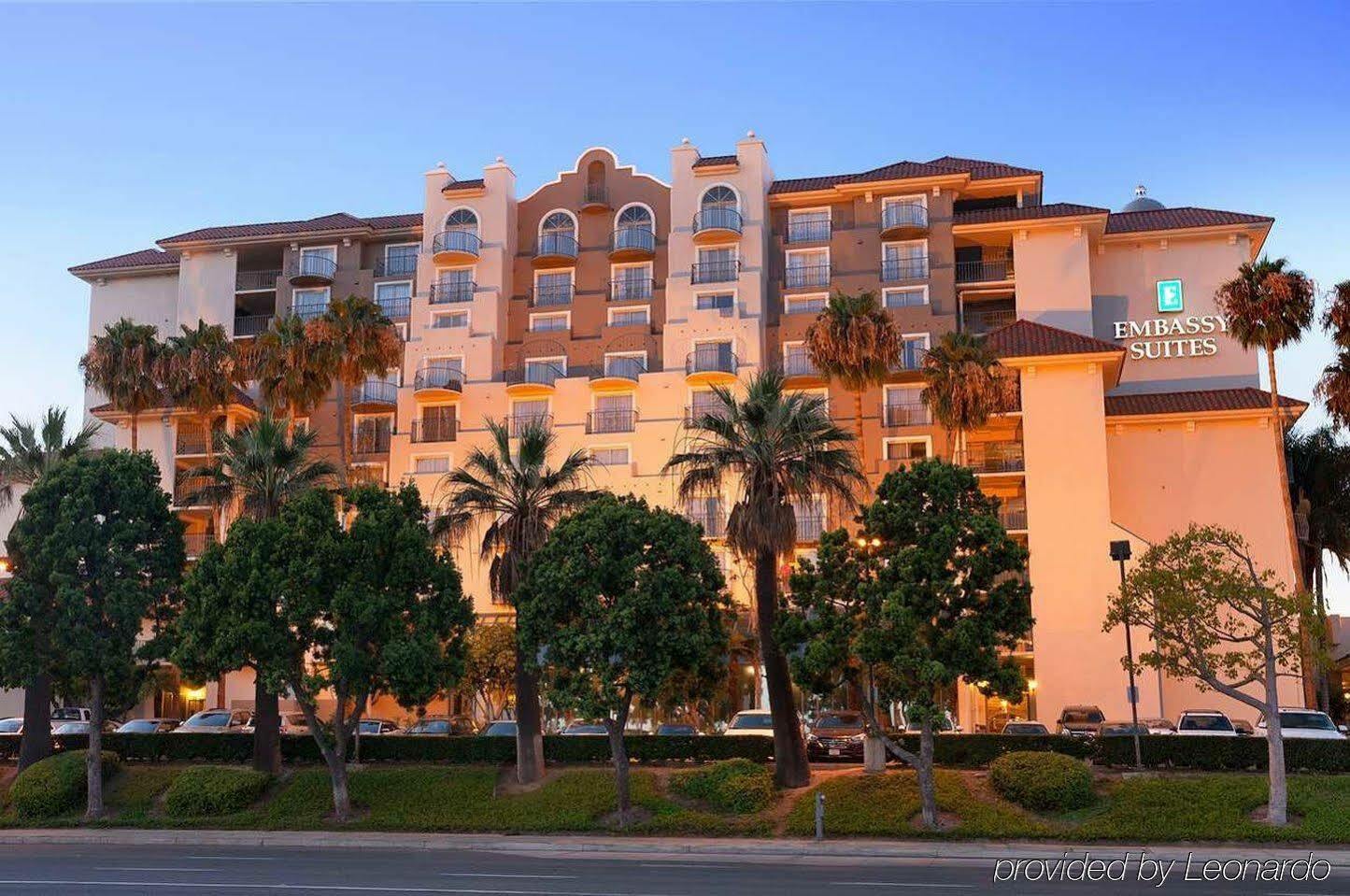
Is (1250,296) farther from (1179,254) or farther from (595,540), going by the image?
(595,540)

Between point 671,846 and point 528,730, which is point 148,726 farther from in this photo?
point 671,846

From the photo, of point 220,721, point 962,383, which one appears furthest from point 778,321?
point 220,721

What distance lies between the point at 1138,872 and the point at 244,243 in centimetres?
6258

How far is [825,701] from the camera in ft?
184

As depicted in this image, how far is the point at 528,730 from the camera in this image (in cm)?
3906

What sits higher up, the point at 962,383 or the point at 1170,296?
the point at 1170,296

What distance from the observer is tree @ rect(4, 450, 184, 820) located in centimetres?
3912

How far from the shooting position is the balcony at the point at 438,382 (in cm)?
6869

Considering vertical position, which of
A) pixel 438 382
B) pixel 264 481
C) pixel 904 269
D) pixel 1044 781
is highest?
pixel 904 269

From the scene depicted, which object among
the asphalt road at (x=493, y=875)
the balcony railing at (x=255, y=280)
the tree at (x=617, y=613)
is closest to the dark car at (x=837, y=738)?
the tree at (x=617, y=613)

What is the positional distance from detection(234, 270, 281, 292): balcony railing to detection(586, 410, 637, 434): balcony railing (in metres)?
21.6

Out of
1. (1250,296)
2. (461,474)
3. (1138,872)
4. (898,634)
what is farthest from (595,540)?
(1250,296)

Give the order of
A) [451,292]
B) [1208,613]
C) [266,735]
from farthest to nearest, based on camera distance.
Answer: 1. [451,292]
2. [266,735]
3. [1208,613]

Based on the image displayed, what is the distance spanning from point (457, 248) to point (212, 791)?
128 ft
